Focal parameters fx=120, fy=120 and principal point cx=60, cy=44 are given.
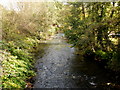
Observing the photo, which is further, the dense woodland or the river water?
the river water

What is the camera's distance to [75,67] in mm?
9109

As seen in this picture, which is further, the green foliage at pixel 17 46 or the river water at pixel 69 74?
the river water at pixel 69 74

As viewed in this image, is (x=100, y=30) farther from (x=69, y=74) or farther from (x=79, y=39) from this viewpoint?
(x=69, y=74)

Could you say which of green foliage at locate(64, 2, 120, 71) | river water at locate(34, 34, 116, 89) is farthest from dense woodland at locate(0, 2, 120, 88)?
river water at locate(34, 34, 116, 89)

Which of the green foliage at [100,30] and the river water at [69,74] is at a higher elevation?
the green foliage at [100,30]

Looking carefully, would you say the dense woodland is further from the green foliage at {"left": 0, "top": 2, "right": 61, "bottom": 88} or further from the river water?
the river water

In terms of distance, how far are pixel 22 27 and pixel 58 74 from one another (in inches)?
245

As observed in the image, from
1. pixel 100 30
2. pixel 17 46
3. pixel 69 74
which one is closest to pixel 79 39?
pixel 100 30

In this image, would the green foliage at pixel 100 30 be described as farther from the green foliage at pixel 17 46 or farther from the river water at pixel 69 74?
the green foliage at pixel 17 46

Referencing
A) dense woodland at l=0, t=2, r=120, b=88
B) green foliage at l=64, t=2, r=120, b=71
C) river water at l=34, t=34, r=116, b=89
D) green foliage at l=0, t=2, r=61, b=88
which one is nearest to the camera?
green foliage at l=0, t=2, r=61, b=88

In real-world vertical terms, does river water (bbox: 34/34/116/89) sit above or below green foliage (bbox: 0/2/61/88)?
below

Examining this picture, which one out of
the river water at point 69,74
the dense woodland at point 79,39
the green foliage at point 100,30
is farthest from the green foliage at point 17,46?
the green foliage at point 100,30

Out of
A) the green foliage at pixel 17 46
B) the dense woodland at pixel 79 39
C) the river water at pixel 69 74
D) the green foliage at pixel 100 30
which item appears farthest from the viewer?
the green foliage at pixel 100 30

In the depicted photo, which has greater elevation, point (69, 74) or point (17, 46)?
point (17, 46)
